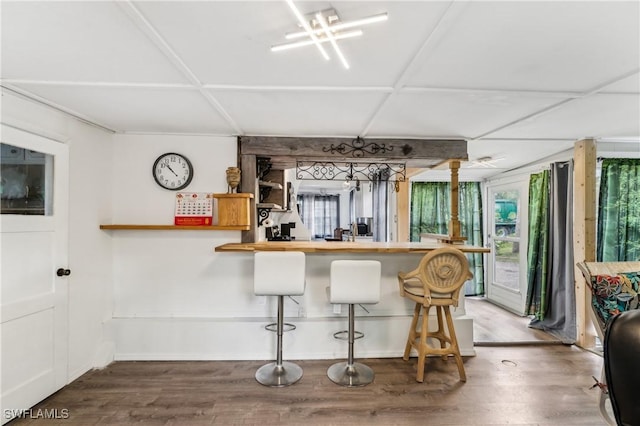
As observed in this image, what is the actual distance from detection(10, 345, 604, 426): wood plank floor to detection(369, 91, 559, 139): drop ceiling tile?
2.13 m

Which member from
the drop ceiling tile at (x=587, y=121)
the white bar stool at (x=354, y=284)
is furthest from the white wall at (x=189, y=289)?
the drop ceiling tile at (x=587, y=121)

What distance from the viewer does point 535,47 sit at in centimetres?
147

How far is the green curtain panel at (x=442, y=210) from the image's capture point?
5465 mm

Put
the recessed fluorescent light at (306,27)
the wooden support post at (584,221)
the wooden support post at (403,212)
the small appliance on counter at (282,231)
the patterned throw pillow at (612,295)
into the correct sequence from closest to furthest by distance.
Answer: the recessed fluorescent light at (306,27) < the patterned throw pillow at (612,295) < the wooden support post at (584,221) < the small appliance on counter at (282,231) < the wooden support post at (403,212)

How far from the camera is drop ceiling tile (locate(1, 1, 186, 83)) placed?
1.25 m

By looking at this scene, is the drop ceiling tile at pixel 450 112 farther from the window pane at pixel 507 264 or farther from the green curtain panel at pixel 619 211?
the window pane at pixel 507 264

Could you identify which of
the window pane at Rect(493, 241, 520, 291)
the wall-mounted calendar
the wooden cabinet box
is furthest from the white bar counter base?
the window pane at Rect(493, 241, 520, 291)

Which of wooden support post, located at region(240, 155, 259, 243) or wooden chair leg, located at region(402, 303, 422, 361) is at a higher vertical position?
wooden support post, located at region(240, 155, 259, 243)

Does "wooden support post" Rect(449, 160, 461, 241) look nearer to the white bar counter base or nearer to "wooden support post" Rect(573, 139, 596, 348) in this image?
the white bar counter base

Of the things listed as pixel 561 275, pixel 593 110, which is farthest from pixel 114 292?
pixel 561 275

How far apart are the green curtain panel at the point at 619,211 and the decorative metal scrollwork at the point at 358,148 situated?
2.45 meters

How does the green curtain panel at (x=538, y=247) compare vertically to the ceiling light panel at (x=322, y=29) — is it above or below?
below

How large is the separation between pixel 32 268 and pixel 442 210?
542 centimetres

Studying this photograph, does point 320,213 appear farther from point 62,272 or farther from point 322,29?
point 322,29
